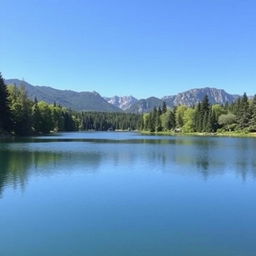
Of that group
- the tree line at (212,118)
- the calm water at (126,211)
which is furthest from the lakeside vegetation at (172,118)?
the calm water at (126,211)

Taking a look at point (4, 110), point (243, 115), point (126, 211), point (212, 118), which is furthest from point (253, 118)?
point (126, 211)

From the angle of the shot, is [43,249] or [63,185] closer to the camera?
[43,249]

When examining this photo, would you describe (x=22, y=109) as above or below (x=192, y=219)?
above

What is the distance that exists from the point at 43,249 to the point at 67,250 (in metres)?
0.90

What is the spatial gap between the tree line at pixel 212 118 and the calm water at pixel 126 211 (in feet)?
339

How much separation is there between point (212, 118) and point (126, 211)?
137m

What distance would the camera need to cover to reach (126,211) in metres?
21.9

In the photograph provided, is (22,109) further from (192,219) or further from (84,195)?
(192,219)

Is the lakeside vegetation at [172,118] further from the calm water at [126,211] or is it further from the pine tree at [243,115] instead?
the calm water at [126,211]

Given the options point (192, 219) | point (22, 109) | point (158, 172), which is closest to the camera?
point (192, 219)

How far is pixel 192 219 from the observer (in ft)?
67.1

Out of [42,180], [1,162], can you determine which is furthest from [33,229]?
[1,162]

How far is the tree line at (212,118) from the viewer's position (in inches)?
5492

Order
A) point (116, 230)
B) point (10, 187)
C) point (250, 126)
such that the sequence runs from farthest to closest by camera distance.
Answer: point (250, 126)
point (10, 187)
point (116, 230)
